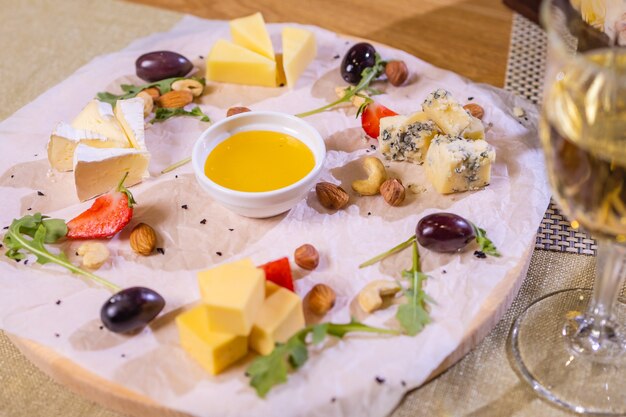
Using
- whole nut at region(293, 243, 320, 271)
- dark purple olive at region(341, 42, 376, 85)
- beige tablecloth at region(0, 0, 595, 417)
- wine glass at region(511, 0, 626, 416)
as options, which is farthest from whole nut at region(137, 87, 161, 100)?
wine glass at region(511, 0, 626, 416)

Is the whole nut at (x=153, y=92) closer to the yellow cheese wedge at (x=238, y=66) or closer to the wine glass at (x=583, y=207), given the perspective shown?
the yellow cheese wedge at (x=238, y=66)

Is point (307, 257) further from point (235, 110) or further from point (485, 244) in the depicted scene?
point (235, 110)

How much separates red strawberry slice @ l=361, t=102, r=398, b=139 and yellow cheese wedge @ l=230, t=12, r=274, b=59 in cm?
41

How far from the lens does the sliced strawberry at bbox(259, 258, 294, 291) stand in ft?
5.70

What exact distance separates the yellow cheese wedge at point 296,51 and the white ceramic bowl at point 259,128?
31 centimetres

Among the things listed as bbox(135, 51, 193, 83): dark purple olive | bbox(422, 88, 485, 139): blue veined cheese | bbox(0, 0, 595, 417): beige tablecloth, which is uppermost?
bbox(422, 88, 485, 139): blue veined cheese

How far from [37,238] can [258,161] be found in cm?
59

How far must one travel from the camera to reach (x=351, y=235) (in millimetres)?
1929

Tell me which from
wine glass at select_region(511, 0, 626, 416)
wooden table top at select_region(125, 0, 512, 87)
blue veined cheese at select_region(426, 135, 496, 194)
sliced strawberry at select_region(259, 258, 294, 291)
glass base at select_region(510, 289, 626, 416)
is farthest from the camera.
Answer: wooden table top at select_region(125, 0, 512, 87)

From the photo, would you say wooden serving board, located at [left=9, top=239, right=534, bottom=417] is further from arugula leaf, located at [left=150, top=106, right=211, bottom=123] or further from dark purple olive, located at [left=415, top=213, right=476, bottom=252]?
arugula leaf, located at [left=150, top=106, right=211, bottom=123]

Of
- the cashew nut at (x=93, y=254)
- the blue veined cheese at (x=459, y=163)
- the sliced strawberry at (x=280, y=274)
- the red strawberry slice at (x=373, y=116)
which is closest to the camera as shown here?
the sliced strawberry at (x=280, y=274)

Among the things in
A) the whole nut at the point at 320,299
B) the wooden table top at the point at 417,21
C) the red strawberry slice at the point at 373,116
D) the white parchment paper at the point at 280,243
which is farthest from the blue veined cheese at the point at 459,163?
the wooden table top at the point at 417,21

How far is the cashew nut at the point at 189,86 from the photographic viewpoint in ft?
7.85

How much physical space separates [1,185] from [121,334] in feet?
2.32
